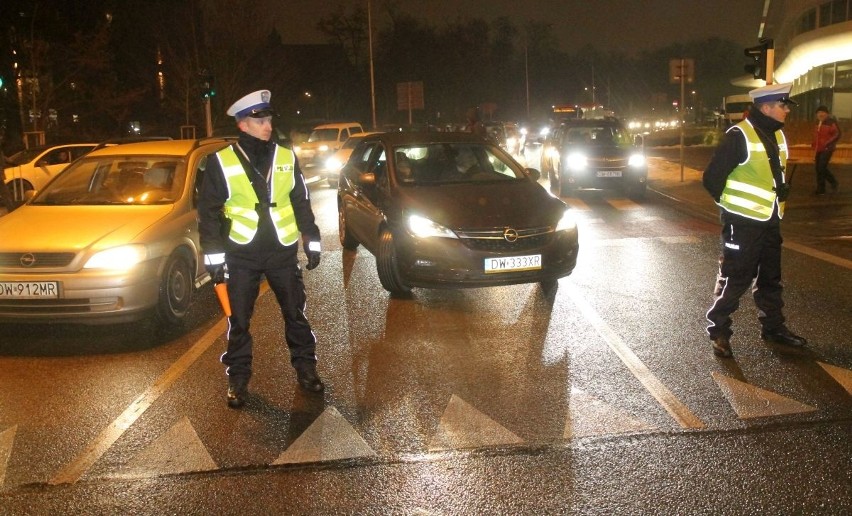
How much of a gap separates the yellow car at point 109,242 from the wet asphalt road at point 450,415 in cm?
36

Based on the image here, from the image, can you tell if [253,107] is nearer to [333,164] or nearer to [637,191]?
[637,191]

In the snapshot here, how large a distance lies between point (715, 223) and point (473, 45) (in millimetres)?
64633

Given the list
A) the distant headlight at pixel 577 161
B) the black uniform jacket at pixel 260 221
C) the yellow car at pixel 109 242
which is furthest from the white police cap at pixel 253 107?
the distant headlight at pixel 577 161

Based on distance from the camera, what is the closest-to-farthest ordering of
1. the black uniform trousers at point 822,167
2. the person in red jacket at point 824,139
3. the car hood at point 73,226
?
the car hood at point 73,226 < the person in red jacket at point 824,139 < the black uniform trousers at point 822,167

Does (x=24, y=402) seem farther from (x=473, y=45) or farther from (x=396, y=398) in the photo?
(x=473, y=45)

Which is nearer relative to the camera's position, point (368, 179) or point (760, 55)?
point (368, 179)

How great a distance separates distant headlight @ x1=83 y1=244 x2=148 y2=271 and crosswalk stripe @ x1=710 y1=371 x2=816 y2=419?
4584 mm

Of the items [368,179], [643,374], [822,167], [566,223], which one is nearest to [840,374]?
[643,374]

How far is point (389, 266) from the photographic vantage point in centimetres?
877

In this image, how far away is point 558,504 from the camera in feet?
13.6

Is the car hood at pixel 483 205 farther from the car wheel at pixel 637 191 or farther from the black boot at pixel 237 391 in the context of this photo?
the car wheel at pixel 637 191

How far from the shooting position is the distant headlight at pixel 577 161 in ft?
63.3

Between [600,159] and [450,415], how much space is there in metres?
14.6

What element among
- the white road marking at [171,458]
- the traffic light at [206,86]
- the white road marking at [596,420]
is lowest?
the white road marking at [596,420]
